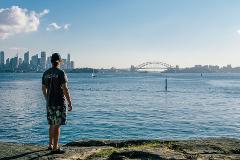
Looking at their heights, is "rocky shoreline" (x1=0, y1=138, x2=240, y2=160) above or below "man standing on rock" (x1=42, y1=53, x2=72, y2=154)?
below

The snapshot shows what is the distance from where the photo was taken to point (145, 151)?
6.81m

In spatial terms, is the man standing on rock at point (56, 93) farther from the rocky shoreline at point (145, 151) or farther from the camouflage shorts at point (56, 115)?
the rocky shoreline at point (145, 151)

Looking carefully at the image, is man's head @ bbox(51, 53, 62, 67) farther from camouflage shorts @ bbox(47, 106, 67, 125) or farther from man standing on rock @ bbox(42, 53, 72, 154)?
camouflage shorts @ bbox(47, 106, 67, 125)

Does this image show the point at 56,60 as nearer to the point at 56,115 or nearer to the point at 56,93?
the point at 56,93

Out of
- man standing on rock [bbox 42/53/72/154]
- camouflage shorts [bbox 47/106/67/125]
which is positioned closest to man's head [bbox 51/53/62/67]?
man standing on rock [bbox 42/53/72/154]

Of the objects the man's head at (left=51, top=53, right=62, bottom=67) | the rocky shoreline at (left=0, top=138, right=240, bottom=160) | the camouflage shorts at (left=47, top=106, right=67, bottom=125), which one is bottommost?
the rocky shoreline at (left=0, top=138, right=240, bottom=160)

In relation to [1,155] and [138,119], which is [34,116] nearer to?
[138,119]

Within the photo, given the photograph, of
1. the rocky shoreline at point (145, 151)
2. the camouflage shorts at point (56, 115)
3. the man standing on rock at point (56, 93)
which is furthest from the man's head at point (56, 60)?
the rocky shoreline at point (145, 151)

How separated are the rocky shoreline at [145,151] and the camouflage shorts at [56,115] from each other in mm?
575

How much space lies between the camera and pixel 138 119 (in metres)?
33.1

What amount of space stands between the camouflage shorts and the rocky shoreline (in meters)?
0.58

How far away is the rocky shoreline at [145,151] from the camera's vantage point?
261 inches

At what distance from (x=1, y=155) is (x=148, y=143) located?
312 centimetres

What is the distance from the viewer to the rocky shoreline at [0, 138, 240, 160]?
21.7 feet
